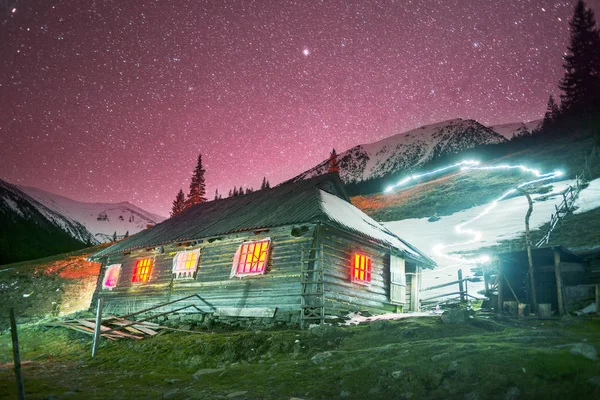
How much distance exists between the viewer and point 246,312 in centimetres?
1591

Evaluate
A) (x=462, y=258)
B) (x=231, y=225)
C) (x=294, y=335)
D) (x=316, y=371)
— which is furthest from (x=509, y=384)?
(x=462, y=258)

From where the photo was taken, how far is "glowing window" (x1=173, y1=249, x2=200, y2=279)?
63.5ft

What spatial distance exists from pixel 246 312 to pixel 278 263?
242 centimetres

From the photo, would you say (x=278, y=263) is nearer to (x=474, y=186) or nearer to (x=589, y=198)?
(x=589, y=198)

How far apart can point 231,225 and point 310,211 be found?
182 inches

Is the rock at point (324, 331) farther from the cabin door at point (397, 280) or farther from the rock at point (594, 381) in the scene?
the cabin door at point (397, 280)

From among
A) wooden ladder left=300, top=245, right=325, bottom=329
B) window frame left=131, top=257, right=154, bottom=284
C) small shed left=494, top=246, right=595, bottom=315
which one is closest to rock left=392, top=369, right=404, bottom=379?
wooden ladder left=300, top=245, right=325, bottom=329

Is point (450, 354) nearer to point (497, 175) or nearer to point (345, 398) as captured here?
point (345, 398)

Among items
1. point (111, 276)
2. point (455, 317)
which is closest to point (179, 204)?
point (111, 276)

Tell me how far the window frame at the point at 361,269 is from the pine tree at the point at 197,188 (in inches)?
1992

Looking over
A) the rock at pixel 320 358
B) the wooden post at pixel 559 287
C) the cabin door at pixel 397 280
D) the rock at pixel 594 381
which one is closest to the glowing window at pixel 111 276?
the cabin door at pixel 397 280

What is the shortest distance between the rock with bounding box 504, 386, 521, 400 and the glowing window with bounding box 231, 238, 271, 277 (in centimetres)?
1144

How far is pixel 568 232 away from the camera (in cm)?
2759

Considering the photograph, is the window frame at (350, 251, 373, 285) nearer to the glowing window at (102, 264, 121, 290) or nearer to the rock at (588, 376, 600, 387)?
the rock at (588, 376, 600, 387)
